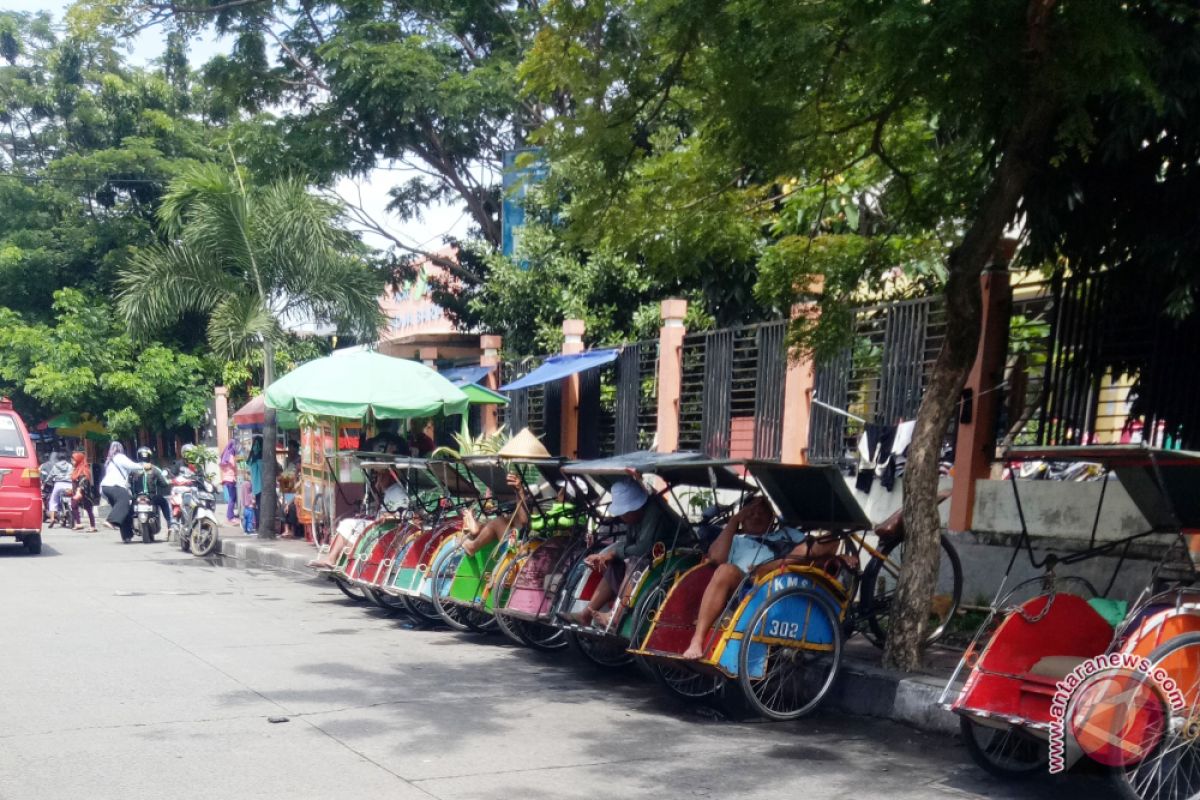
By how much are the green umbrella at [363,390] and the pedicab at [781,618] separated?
7103mm

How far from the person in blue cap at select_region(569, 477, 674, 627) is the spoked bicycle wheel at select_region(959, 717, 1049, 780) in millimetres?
2729

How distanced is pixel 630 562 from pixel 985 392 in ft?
10.6

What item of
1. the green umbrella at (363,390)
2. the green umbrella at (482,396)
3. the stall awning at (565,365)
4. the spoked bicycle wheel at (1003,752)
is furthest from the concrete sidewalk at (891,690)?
the green umbrella at (482,396)

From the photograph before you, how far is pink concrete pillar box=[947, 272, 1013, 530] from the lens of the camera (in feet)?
29.5

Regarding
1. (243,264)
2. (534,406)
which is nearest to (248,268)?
(243,264)

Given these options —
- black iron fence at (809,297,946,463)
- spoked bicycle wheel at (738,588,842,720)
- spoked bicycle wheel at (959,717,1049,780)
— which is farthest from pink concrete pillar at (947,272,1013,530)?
spoked bicycle wheel at (959,717,1049,780)

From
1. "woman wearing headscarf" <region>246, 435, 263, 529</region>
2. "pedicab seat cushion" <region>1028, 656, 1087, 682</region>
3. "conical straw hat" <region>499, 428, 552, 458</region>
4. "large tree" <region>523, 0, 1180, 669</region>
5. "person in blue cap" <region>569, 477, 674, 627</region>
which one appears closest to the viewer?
"pedicab seat cushion" <region>1028, 656, 1087, 682</region>

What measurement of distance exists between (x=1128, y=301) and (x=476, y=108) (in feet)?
41.1

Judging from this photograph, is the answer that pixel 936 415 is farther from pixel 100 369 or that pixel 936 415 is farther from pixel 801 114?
pixel 100 369

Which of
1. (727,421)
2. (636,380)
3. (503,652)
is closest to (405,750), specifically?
(503,652)

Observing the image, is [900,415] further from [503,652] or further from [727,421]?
[503,652]

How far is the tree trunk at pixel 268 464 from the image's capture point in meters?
18.5

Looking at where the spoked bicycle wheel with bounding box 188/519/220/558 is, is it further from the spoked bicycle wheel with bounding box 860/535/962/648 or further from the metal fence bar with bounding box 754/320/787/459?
the spoked bicycle wheel with bounding box 860/535/962/648

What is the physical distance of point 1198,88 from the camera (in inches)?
251
